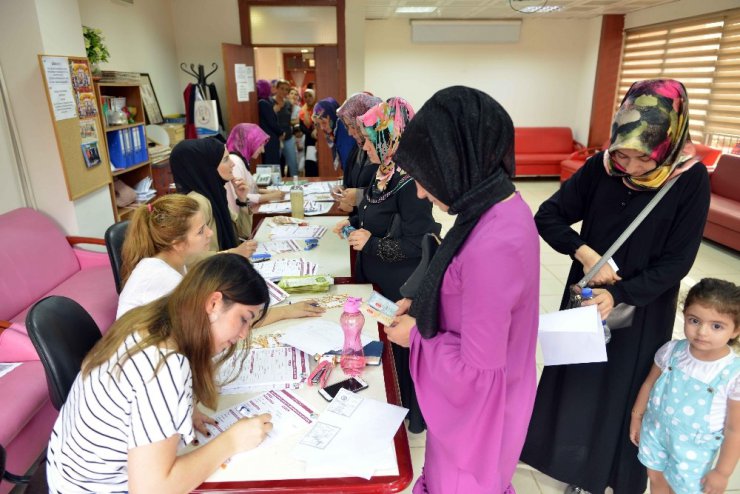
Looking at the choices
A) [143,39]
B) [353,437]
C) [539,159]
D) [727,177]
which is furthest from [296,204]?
[539,159]

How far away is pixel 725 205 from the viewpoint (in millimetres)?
5012

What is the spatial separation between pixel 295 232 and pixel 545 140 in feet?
23.2

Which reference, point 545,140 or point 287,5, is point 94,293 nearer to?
point 287,5

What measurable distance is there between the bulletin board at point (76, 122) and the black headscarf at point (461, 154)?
288 centimetres

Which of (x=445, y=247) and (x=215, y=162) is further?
(x=215, y=162)

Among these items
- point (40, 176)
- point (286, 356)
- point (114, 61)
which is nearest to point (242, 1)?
point (114, 61)

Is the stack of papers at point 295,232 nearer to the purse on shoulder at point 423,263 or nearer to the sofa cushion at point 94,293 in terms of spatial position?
the sofa cushion at point 94,293

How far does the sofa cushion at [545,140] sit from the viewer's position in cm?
854

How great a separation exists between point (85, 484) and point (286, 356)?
0.60m

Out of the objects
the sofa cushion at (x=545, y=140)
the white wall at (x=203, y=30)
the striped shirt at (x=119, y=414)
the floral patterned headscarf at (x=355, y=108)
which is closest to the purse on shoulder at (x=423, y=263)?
the striped shirt at (x=119, y=414)

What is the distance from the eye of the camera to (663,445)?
61.3 inches

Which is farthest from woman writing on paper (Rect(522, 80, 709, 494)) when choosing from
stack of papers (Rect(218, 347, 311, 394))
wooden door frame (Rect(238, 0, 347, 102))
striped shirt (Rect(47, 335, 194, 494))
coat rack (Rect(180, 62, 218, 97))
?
wooden door frame (Rect(238, 0, 347, 102))

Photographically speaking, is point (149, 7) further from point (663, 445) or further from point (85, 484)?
point (663, 445)

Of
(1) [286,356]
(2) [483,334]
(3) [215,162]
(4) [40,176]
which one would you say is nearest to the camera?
(2) [483,334]
